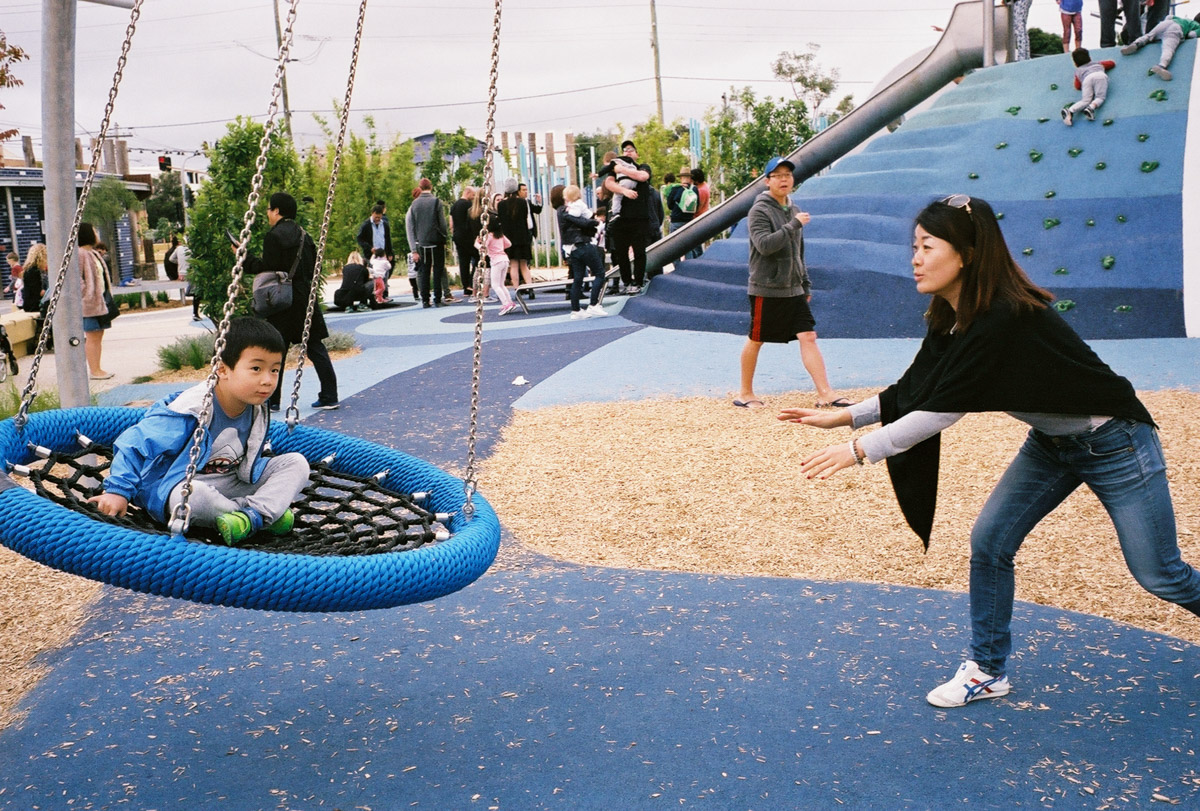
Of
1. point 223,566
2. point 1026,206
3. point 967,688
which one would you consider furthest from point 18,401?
point 1026,206

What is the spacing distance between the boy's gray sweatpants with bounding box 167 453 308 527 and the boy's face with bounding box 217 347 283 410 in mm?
295

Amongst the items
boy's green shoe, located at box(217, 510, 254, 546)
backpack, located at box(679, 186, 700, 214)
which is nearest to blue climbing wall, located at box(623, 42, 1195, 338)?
backpack, located at box(679, 186, 700, 214)

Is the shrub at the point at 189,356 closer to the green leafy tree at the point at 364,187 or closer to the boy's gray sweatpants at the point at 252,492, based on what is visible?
the boy's gray sweatpants at the point at 252,492

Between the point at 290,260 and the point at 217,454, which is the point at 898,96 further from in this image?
the point at 217,454

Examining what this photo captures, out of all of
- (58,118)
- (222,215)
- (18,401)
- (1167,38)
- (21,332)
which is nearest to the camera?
(58,118)

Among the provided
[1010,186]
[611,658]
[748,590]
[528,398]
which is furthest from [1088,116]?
[611,658]

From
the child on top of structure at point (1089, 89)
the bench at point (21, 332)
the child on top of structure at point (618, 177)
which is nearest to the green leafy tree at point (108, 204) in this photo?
the bench at point (21, 332)

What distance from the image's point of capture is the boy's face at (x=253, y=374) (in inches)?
128

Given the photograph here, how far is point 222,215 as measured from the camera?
11.1 meters

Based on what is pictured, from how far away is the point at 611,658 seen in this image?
3.74 m

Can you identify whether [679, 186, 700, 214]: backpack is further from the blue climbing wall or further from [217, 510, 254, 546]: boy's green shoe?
[217, 510, 254, 546]: boy's green shoe

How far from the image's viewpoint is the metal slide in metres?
14.5

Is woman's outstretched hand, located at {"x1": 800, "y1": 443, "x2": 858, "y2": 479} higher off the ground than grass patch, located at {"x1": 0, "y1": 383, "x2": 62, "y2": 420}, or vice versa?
woman's outstretched hand, located at {"x1": 800, "y1": 443, "x2": 858, "y2": 479}

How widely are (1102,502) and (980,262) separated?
2.42 ft
